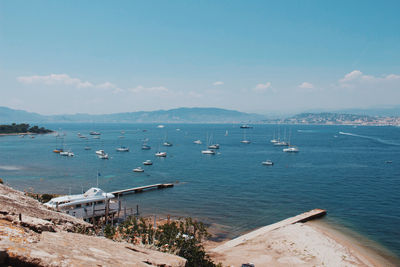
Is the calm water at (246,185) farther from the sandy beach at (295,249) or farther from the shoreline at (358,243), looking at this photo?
the sandy beach at (295,249)

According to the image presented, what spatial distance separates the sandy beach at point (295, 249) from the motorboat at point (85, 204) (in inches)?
505

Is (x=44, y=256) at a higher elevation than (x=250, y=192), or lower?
higher

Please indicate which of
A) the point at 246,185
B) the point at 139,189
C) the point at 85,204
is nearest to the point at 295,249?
the point at 85,204

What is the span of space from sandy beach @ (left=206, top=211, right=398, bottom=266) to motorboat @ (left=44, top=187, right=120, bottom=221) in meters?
12.8

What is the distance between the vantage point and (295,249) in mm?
27406

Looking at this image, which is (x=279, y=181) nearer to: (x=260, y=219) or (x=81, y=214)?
(x=260, y=219)

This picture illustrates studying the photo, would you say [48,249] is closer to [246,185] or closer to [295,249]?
[295,249]

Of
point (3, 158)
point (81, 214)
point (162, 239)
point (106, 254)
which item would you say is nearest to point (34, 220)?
point (106, 254)

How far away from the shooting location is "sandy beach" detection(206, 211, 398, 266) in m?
24.8

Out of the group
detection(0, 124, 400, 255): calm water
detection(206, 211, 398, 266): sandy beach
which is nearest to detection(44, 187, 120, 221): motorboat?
detection(0, 124, 400, 255): calm water

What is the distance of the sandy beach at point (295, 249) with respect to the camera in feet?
81.3

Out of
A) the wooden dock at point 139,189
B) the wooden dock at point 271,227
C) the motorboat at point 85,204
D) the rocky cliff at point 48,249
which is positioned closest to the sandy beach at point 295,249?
the wooden dock at point 271,227

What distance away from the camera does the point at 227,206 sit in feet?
141

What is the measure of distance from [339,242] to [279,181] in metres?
31.2
